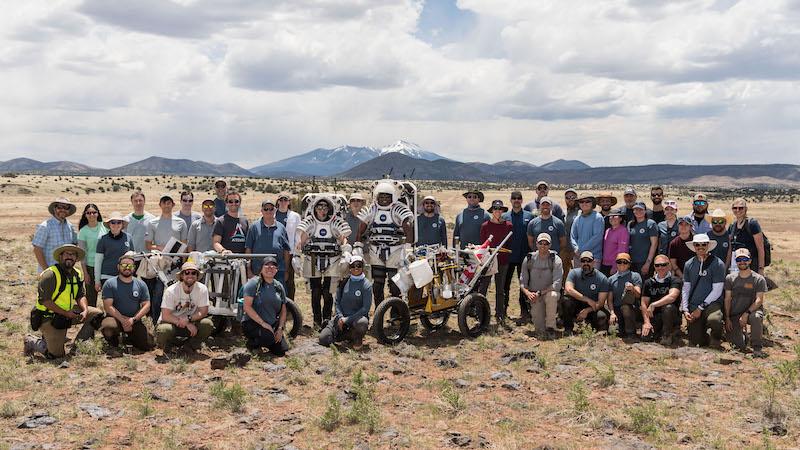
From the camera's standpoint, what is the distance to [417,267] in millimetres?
10297

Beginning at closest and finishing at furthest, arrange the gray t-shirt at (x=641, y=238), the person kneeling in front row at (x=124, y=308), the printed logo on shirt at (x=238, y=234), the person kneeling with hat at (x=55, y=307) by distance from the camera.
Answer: the person kneeling with hat at (x=55, y=307) < the person kneeling in front row at (x=124, y=308) < the printed logo on shirt at (x=238, y=234) < the gray t-shirt at (x=641, y=238)

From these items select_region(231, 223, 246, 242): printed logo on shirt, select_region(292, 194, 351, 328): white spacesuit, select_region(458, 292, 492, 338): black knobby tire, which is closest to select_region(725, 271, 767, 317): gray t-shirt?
select_region(458, 292, 492, 338): black knobby tire

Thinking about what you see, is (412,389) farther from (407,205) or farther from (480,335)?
(407,205)

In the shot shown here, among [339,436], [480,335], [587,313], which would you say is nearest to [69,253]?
[339,436]

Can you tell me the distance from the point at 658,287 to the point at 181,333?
7367mm

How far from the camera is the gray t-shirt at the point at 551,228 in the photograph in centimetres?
1162

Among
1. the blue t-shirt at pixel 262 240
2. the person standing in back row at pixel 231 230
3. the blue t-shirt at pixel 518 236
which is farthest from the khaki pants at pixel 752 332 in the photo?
the person standing in back row at pixel 231 230

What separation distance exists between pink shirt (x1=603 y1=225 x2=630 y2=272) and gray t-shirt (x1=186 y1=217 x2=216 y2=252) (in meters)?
6.60

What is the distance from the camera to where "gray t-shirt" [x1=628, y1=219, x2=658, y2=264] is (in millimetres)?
10977

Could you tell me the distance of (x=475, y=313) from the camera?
37.3ft

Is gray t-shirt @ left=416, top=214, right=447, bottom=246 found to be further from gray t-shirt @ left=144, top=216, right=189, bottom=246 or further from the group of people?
gray t-shirt @ left=144, top=216, right=189, bottom=246

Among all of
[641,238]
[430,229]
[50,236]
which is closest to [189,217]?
[50,236]

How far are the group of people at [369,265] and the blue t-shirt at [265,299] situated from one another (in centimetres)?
2

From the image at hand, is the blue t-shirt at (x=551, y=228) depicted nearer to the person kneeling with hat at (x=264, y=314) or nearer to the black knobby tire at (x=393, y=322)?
the black knobby tire at (x=393, y=322)
